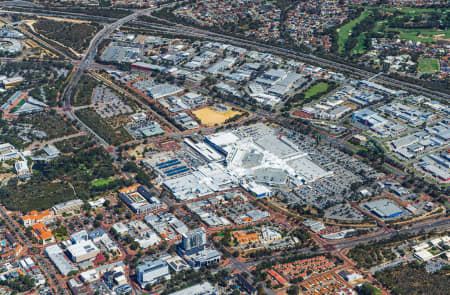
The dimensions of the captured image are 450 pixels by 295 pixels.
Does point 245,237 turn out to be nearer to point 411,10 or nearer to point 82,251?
point 82,251

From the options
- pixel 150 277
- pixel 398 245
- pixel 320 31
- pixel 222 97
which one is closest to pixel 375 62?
pixel 320 31

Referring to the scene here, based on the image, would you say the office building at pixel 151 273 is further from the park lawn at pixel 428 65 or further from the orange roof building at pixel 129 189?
the park lawn at pixel 428 65

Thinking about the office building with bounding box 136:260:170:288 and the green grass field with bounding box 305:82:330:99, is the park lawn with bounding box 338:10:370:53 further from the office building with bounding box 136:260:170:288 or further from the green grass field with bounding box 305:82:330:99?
the office building with bounding box 136:260:170:288

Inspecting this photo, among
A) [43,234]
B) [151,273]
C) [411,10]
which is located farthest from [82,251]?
[411,10]

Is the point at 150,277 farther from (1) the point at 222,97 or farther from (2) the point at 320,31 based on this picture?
(2) the point at 320,31

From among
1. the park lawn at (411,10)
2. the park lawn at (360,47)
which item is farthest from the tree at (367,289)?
the park lawn at (411,10)

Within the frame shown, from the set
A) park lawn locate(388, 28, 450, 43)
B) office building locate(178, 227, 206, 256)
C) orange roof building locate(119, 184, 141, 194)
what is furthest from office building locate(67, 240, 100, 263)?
park lawn locate(388, 28, 450, 43)
